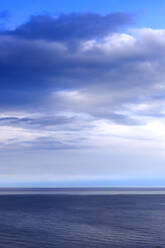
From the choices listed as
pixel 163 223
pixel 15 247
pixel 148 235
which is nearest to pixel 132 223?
pixel 163 223

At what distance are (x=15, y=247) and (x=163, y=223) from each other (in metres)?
35.3

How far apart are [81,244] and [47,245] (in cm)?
415

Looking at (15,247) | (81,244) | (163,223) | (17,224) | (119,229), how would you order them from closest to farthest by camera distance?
(15,247), (81,244), (119,229), (17,224), (163,223)

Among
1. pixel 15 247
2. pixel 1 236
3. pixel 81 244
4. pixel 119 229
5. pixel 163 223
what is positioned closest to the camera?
pixel 15 247

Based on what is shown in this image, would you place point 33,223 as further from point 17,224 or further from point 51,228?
point 51,228

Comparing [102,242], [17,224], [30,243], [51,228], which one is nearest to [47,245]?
[30,243]

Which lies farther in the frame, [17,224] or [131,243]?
[17,224]

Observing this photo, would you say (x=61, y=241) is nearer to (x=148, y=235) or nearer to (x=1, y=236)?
(x=1, y=236)

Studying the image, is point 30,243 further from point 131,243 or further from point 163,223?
point 163,223

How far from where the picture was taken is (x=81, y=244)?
46781mm

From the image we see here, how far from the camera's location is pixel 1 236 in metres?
52.4

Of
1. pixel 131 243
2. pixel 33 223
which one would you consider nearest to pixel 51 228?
pixel 33 223

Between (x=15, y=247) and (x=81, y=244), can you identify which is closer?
(x=15, y=247)

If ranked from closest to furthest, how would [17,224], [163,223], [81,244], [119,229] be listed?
1. [81,244]
2. [119,229]
3. [17,224]
4. [163,223]
